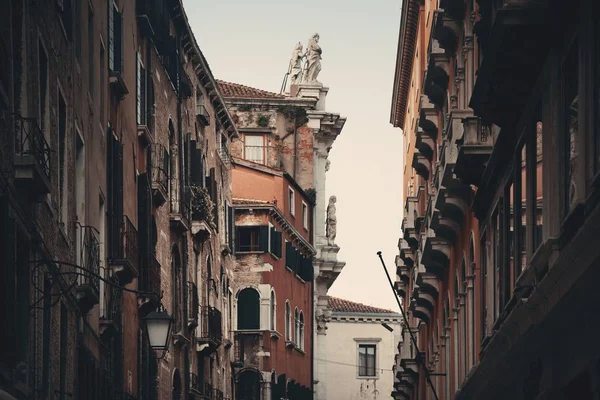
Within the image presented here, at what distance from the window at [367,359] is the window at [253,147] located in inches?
1036

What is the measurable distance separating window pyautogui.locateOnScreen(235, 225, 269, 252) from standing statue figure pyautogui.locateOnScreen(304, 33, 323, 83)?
15452 millimetres

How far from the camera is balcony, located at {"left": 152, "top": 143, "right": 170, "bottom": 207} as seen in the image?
3675 cm

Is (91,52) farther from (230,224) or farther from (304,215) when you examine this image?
(304,215)

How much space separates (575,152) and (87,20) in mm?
10453

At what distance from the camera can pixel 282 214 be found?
64.0 meters

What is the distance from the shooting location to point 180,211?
4156 centimetres

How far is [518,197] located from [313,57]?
55.0 m

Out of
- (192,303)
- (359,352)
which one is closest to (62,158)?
(192,303)

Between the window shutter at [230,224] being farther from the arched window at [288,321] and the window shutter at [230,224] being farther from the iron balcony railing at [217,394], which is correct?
the arched window at [288,321]

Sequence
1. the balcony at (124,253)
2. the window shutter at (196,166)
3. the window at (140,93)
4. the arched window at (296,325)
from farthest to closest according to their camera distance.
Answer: the arched window at (296,325) < the window shutter at (196,166) < the window at (140,93) < the balcony at (124,253)

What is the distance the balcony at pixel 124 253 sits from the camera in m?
28.4

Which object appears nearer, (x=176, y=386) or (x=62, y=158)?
(x=62, y=158)

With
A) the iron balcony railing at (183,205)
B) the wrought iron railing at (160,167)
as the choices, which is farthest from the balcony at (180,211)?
the wrought iron railing at (160,167)

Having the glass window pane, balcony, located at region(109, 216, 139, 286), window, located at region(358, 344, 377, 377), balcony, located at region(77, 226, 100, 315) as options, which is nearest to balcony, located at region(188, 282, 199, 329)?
balcony, located at region(109, 216, 139, 286)
